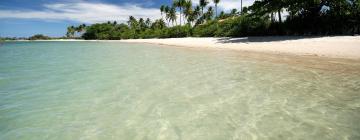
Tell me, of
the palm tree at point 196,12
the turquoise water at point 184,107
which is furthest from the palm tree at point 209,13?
the turquoise water at point 184,107

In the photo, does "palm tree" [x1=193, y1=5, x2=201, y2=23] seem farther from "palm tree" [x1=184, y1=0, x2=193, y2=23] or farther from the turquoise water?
the turquoise water

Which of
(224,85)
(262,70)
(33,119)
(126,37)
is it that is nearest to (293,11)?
(262,70)

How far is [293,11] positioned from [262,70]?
18.0m

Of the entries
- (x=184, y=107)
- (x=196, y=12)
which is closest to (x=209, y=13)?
(x=196, y=12)

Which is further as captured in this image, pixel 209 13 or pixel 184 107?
pixel 209 13

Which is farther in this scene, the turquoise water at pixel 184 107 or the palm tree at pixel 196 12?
the palm tree at pixel 196 12

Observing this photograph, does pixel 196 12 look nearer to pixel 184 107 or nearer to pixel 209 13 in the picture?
pixel 209 13

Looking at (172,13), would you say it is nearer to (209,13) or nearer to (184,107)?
(209,13)

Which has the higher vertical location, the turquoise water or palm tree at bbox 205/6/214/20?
palm tree at bbox 205/6/214/20

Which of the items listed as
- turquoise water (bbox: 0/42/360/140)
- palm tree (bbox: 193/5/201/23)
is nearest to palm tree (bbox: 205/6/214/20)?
palm tree (bbox: 193/5/201/23)

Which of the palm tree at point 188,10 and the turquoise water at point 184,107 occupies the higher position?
the palm tree at point 188,10

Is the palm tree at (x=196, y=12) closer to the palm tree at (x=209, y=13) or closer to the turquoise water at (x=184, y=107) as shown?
the palm tree at (x=209, y=13)

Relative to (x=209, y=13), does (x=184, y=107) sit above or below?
below

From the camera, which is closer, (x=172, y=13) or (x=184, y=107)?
(x=184, y=107)
